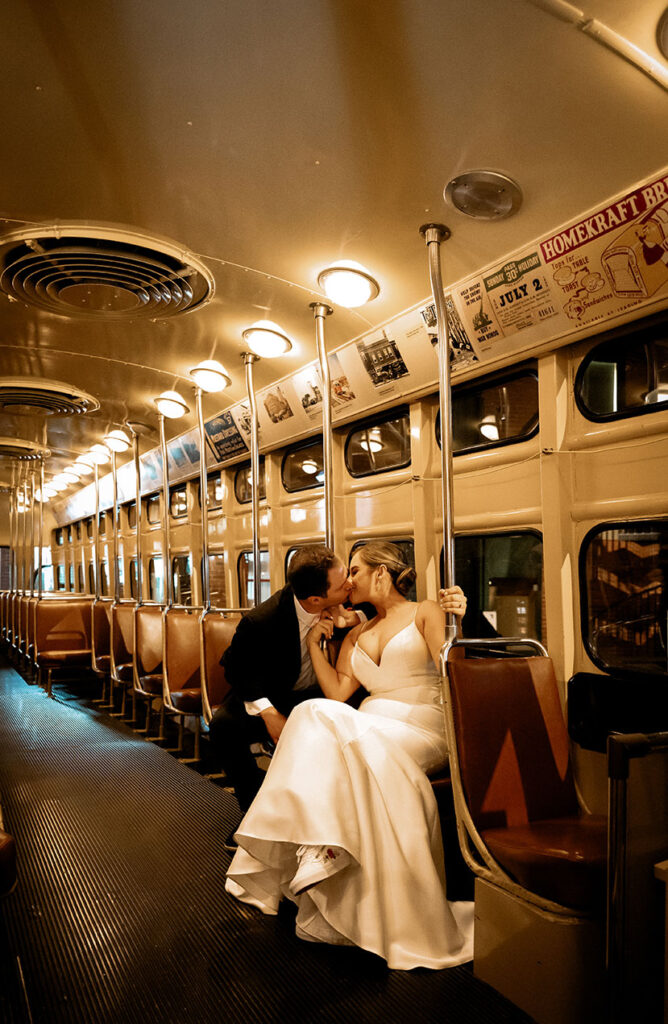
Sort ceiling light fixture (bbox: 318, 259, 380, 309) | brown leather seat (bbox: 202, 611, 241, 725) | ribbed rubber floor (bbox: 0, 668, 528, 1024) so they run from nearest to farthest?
ribbed rubber floor (bbox: 0, 668, 528, 1024) < ceiling light fixture (bbox: 318, 259, 380, 309) < brown leather seat (bbox: 202, 611, 241, 725)

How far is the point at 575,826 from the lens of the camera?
7.66 feet

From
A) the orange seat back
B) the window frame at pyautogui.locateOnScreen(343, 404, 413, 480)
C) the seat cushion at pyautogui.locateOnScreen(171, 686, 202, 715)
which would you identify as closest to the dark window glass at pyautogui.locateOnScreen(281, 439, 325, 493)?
the window frame at pyautogui.locateOnScreen(343, 404, 413, 480)

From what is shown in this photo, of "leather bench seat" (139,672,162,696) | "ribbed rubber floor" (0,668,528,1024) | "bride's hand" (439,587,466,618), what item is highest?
"bride's hand" (439,587,466,618)

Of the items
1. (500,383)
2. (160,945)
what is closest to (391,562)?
(500,383)

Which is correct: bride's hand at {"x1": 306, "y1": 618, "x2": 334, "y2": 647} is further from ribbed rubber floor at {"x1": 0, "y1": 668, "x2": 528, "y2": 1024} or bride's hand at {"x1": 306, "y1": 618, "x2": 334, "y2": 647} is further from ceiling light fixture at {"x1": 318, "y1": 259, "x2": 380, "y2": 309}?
ceiling light fixture at {"x1": 318, "y1": 259, "x2": 380, "y2": 309}

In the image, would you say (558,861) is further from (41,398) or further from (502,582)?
(41,398)

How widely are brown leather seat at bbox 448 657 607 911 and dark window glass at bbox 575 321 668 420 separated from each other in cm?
109

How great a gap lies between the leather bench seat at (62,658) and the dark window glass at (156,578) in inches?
40.4

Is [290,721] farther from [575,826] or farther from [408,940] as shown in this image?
[575,826]

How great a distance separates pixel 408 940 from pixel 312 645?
127 centimetres

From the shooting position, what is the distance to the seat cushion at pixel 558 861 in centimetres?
201

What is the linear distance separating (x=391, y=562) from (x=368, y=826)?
3.85 ft

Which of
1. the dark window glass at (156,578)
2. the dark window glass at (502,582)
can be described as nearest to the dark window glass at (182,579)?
the dark window glass at (156,578)

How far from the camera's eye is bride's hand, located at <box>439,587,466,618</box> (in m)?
2.65
